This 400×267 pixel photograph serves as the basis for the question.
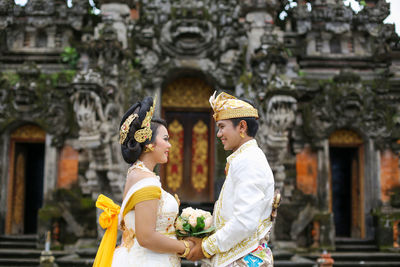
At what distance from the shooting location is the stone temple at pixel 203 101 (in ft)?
33.4

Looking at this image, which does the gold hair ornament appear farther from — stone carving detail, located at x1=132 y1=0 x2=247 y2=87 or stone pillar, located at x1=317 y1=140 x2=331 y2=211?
stone pillar, located at x1=317 y1=140 x2=331 y2=211

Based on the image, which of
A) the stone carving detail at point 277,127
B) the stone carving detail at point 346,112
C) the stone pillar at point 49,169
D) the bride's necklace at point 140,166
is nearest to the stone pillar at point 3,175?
the stone pillar at point 49,169

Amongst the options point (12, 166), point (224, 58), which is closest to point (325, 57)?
point (224, 58)

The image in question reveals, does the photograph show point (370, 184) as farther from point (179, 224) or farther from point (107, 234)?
point (107, 234)

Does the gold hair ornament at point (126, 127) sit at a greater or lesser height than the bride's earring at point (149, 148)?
greater

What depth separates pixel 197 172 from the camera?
37.7 ft

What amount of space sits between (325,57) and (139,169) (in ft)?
32.4

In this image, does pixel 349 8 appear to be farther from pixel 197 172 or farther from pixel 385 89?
pixel 197 172

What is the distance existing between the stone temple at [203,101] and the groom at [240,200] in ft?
21.2

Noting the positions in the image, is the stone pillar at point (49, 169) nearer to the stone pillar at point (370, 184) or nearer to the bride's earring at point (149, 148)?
the stone pillar at point (370, 184)

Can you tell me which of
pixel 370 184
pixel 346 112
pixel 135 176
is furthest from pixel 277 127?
pixel 135 176

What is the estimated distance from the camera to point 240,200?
2912 millimetres

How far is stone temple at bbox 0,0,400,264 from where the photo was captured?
33.4 feet

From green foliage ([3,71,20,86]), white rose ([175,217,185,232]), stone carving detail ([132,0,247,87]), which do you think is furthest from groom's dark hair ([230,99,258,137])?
green foliage ([3,71,20,86])
